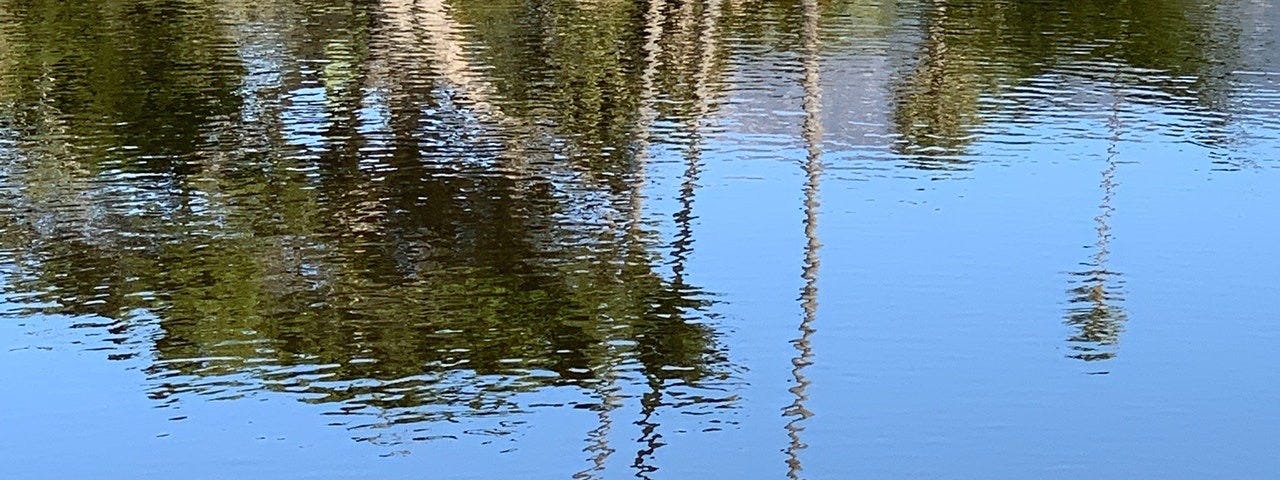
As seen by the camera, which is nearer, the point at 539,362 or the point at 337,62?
the point at 539,362

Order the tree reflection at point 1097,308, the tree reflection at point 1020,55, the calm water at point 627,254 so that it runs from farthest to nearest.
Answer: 1. the tree reflection at point 1020,55
2. the tree reflection at point 1097,308
3. the calm water at point 627,254

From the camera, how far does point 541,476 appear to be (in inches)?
271

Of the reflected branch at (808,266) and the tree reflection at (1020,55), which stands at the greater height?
the reflected branch at (808,266)

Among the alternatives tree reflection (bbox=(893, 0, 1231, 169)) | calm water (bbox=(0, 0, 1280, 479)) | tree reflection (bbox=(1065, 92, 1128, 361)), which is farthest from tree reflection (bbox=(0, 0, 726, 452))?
tree reflection (bbox=(893, 0, 1231, 169))

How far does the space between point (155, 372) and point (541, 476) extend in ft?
6.50

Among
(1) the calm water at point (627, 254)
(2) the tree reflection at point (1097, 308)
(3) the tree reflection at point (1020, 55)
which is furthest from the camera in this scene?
(3) the tree reflection at point (1020, 55)

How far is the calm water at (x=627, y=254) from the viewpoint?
7414 millimetres

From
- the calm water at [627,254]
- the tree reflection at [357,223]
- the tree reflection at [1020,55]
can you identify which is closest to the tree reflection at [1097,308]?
the calm water at [627,254]

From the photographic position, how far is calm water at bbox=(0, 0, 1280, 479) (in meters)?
7.41

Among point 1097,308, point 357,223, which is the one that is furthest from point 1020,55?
point 1097,308

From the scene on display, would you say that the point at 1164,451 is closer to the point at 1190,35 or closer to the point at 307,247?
the point at 307,247

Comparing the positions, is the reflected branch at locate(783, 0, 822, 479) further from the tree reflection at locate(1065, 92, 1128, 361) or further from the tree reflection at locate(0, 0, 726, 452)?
the tree reflection at locate(1065, 92, 1128, 361)

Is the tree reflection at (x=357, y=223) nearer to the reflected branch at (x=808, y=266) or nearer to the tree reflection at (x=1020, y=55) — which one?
the reflected branch at (x=808, y=266)

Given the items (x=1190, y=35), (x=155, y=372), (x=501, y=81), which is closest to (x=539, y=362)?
(x=155, y=372)
